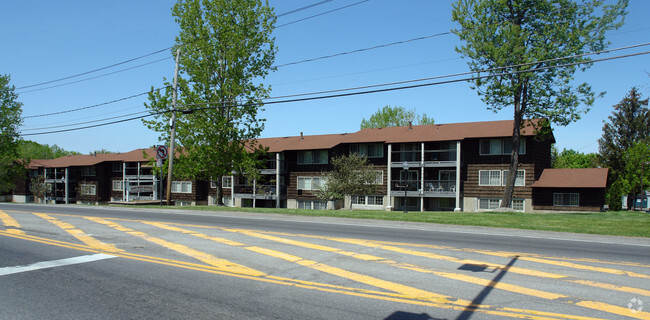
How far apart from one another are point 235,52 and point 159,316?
2871cm

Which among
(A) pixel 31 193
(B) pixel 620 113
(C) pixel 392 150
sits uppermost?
(B) pixel 620 113

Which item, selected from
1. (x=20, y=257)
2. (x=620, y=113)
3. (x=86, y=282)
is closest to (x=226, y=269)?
(x=86, y=282)

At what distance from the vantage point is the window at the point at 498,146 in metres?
37.4

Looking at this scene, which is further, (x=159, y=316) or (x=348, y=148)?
(x=348, y=148)

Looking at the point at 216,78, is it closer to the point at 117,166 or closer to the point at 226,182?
the point at 226,182

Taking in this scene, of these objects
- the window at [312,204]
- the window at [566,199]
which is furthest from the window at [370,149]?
the window at [566,199]

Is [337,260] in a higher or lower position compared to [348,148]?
lower

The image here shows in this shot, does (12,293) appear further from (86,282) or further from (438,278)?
(438,278)

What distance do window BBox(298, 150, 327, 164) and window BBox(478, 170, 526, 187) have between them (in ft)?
50.2

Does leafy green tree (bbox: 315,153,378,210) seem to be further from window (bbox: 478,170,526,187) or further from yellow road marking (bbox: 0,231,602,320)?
yellow road marking (bbox: 0,231,602,320)

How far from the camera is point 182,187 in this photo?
5634 cm

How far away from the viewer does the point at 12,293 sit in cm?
695

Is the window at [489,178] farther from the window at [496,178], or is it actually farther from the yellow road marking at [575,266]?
the yellow road marking at [575,266]

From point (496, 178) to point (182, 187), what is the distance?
123 feet
